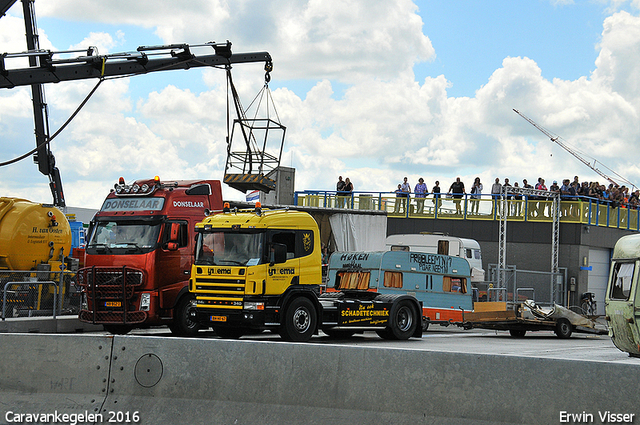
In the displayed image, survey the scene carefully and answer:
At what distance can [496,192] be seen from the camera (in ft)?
119

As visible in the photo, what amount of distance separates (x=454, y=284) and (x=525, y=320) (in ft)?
7.43

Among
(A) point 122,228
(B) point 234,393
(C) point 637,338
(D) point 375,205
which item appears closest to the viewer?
(B) point 234,393

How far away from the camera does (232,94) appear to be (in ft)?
69.4

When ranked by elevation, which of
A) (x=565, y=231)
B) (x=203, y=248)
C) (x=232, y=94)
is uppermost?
(x=232, y=94)

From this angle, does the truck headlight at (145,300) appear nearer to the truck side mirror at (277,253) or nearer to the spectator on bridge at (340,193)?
the truck side mirror at (277,253)

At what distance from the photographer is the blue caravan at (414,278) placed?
1973 cm

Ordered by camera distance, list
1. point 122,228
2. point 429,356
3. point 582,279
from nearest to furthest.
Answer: point 429,356 < point 122,228 < point 582,279

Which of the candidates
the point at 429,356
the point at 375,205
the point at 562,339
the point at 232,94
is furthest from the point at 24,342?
the point at 375,205

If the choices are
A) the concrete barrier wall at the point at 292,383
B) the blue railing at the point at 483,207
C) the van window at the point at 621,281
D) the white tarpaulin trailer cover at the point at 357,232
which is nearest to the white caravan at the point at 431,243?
the white tarpaulin trailer cover at the point at 357,232

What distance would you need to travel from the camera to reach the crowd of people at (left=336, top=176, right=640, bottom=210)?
119 ft

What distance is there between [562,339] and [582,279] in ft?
46.7

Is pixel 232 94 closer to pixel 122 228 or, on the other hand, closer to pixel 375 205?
pixel 122 228

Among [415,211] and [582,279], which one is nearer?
[582,279]

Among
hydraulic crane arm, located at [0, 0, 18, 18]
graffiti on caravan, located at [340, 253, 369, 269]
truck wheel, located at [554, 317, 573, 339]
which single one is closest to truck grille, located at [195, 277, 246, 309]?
graffiti on caravan, located at [340, 253, 369, 269]
